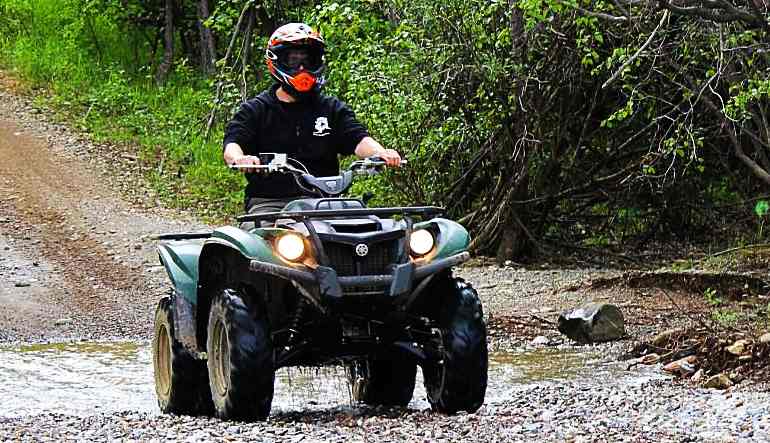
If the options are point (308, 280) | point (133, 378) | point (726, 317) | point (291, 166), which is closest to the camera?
point (308, 280)

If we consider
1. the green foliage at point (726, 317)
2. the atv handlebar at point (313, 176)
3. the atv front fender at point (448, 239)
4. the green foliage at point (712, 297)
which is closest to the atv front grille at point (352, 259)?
the atv front fender at point (448, 239)

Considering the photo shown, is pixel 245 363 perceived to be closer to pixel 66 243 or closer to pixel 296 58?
pixel 296 58

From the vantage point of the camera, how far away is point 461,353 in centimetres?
643

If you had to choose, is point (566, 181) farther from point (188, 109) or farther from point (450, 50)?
point (188, 109)

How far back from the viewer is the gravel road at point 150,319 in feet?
19.8

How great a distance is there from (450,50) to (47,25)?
15.0 metres

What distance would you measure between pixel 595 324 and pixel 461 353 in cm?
448

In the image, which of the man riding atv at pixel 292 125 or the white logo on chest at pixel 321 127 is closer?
the man riding atv at pixel 292 125

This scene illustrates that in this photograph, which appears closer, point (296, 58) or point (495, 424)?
point (495, 424)

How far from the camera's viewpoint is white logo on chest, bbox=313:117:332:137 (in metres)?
7.29

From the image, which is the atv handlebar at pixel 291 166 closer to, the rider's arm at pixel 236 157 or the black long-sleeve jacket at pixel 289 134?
the rider's arm at pixel 236 157

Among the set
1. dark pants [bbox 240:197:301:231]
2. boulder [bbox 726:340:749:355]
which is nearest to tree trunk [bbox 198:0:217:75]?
boulder [bbox 726:340:749:355]

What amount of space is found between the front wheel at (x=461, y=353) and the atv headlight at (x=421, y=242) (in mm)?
301

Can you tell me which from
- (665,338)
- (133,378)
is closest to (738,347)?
(665,338)
